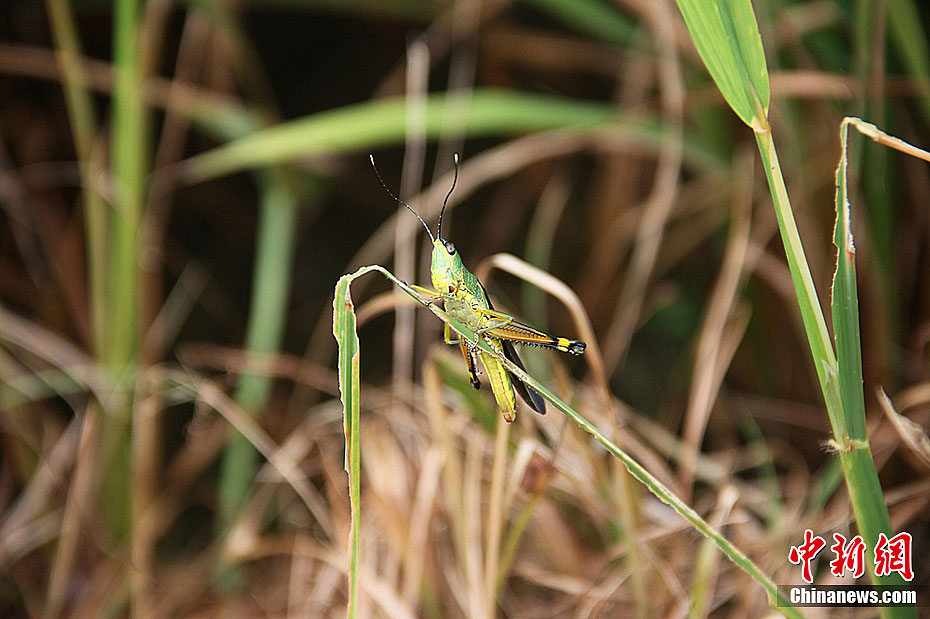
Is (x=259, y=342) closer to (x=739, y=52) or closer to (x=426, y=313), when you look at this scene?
(x=426, y=313)

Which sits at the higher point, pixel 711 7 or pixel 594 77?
pixel 594 77

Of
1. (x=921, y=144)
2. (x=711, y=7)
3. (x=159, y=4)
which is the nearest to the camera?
(x=711, y=7)

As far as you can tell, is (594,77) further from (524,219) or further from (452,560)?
(452,560)

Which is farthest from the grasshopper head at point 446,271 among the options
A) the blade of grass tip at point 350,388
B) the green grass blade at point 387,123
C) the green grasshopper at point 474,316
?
the green grass blade at point 387,123

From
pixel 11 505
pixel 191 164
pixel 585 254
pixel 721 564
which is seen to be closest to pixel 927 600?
pixel 721 564

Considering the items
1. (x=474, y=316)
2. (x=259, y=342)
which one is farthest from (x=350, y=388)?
(x=259, y=342)

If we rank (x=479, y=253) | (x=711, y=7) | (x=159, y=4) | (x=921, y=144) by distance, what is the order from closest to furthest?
(x=711, y=7)
(x=921, y=144)
(x=159, y=4)
(x=479, y=253)

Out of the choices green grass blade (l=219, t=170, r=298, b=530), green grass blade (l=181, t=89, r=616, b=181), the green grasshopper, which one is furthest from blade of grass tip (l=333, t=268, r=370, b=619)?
green grass blade (l=219, t=170, r=298, b=530)
